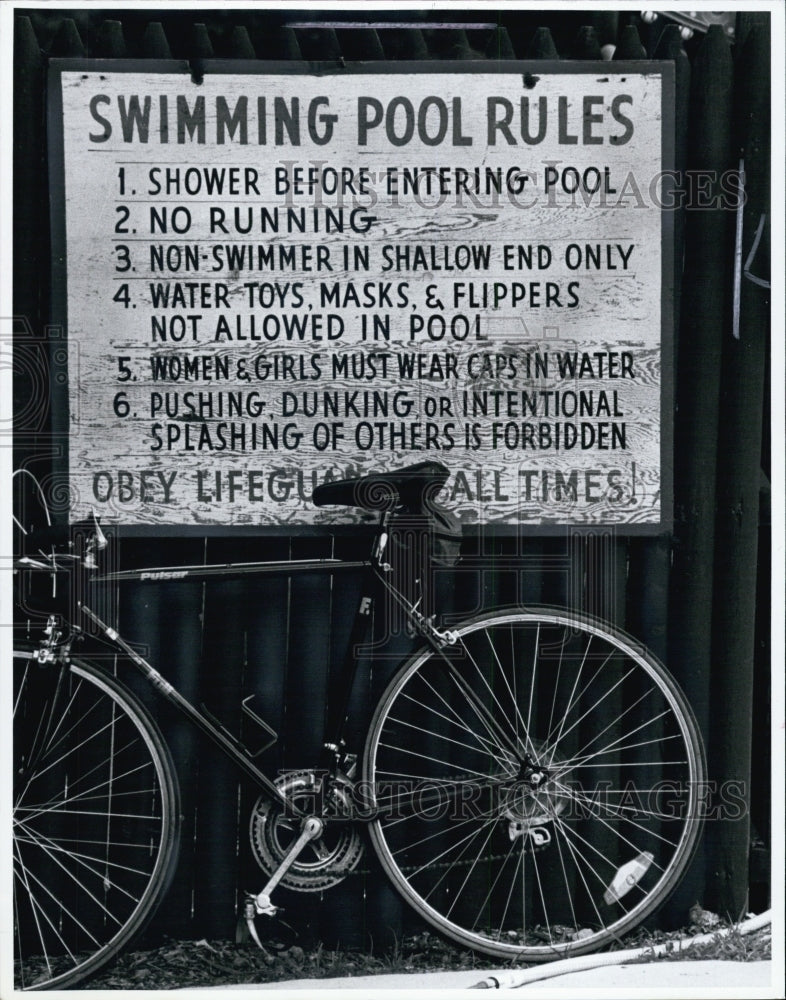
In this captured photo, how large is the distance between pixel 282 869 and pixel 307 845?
12 centimetres

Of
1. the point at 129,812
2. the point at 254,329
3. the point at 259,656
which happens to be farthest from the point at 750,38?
the point at 129,812

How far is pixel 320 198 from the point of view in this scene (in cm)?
391

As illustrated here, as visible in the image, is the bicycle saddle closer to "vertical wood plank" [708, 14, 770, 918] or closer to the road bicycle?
the road bicycle

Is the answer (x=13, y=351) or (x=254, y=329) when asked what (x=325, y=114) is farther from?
(x=13, y=351)

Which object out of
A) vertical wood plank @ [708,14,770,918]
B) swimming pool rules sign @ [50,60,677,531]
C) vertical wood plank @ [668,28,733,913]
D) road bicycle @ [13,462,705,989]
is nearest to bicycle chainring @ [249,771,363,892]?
road bicycle @ [13,462,705,989]

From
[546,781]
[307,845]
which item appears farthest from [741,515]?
[307,845]

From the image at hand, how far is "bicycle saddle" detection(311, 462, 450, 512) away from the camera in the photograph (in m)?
3.91

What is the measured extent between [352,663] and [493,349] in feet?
3.92

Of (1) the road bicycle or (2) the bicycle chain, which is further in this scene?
(2) the bicycle chain

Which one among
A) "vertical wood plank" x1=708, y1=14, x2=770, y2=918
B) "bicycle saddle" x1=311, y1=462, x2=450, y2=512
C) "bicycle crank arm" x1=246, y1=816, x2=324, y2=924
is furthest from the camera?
"vertical wood plank" x1=708, y1=14, x2=770, y2=918

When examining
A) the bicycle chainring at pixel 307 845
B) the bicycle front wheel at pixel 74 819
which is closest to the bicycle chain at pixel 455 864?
the bicycle chainring at pixel 307 845

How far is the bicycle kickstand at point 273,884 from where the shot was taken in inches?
150

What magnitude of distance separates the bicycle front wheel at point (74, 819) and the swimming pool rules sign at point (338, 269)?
70 cm

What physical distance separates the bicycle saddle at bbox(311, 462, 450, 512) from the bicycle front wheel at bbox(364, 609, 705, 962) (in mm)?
527
